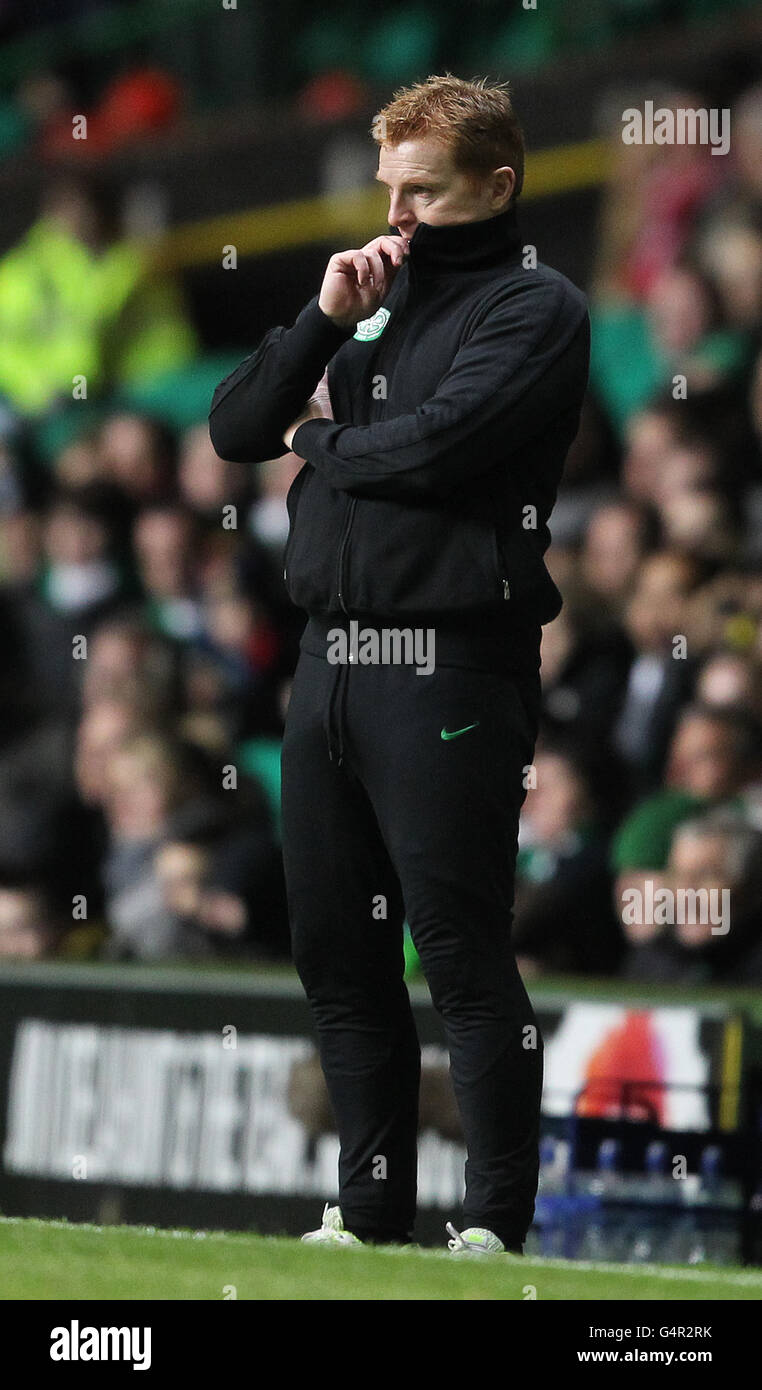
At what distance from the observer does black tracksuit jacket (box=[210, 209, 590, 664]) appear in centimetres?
367

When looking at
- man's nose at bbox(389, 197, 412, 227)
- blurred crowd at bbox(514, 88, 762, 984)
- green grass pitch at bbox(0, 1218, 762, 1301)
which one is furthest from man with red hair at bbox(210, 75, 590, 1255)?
blurred crowd at bbox(514, 88, 762, 984)

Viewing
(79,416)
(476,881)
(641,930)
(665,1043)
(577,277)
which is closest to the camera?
(476,881)

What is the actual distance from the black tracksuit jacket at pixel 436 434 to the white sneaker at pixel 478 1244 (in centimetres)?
101

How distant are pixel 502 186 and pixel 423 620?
2.52 feet

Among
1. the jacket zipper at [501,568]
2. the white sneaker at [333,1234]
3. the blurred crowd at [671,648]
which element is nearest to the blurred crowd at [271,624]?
the blurred crowd at [671,648]

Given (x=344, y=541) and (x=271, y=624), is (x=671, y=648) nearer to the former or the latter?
(x=271, y=624)

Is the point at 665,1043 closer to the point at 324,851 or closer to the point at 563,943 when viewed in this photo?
the point at 563,943

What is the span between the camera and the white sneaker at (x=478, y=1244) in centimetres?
369

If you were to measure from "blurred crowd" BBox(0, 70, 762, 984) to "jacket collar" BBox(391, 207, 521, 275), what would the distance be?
10.7 feet

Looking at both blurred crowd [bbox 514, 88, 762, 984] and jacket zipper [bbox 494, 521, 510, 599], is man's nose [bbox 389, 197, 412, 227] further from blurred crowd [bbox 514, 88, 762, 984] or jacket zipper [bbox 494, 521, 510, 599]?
blurred crowd [bbox 514, 88, 762, 984]

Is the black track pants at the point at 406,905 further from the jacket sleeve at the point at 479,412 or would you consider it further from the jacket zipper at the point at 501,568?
the jacket sleeve at the point at 479,412

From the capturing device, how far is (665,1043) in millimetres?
6496

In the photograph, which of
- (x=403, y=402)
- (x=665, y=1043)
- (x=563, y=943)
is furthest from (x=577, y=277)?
(x=403, y=402)

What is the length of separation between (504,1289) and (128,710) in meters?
5.69
